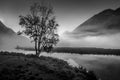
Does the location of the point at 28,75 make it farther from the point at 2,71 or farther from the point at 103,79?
the point at 103,79

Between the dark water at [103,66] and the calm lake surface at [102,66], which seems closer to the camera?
the dark water at [103,66]

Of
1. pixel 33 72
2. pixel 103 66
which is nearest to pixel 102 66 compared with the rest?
pixel 103 66

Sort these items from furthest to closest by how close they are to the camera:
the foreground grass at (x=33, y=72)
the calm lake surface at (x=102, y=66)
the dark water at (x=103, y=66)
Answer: the calm lake surface at (x=102, y=66), the dark water at (x=103, y=66), the foreground grass at (x=33, y=72)

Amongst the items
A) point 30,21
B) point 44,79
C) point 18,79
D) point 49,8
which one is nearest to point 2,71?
point 18,79

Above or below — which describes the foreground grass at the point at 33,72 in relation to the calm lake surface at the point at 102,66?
above

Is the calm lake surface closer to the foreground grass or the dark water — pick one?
the dark water

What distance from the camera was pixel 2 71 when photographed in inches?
532

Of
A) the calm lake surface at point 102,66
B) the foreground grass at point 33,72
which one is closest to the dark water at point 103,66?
the calm lake surface at point 102,66

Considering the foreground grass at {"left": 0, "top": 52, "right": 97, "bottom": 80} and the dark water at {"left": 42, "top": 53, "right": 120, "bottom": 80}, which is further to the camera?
the dark water at {"left": 42, "top": 53, "right": 120, "bottom": 80}

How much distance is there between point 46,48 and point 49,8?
42.9ft

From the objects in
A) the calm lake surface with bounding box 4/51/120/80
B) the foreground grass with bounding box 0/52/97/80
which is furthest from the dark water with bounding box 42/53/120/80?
the foreground grass with bounding box 0/52/97/80

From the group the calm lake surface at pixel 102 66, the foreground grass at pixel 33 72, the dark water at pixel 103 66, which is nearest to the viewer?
the foreground grass at pixel 33 72

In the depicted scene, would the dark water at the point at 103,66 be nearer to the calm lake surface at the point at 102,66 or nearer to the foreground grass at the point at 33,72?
the calm lake surface at the point at 102,66

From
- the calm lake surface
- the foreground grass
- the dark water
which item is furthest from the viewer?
the calm lake surface
